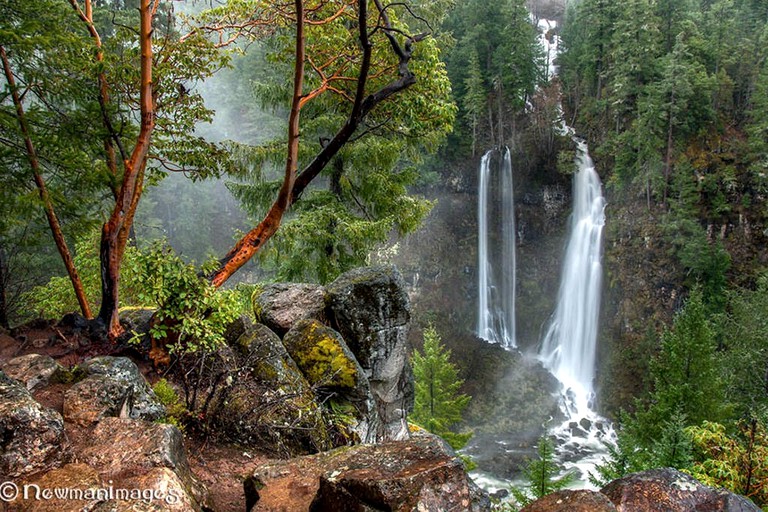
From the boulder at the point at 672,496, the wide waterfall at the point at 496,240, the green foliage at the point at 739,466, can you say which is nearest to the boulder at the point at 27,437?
the boulder at the point at 672,496

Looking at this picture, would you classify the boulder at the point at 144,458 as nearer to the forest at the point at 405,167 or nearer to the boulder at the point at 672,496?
the forest at the point at 405,167

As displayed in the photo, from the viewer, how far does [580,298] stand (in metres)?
25.7

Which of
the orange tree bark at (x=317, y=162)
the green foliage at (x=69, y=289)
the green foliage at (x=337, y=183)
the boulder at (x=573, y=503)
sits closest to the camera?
the boulder at (x=573, y=503)

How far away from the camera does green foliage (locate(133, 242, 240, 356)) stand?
4.43 m

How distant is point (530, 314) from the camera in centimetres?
2816

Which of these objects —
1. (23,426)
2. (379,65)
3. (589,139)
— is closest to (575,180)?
(589,139)

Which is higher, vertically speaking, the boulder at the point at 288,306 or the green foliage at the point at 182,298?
the green foliage at the point at 182,298

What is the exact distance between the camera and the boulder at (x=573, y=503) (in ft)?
8.48

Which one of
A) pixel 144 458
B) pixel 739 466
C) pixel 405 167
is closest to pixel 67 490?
pixel 144 458

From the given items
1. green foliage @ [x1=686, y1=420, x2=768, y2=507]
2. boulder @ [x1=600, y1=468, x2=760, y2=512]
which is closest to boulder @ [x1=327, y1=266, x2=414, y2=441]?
boulder @ [x1=600, y1=468, x2=760, y2=512]

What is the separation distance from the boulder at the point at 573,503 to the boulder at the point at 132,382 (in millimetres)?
3143

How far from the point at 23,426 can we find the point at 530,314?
28097 millimetres

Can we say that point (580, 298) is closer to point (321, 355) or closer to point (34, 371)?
point (321, 355)

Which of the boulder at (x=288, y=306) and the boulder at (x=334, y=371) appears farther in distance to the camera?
the boulder at (x=288, y=306)
